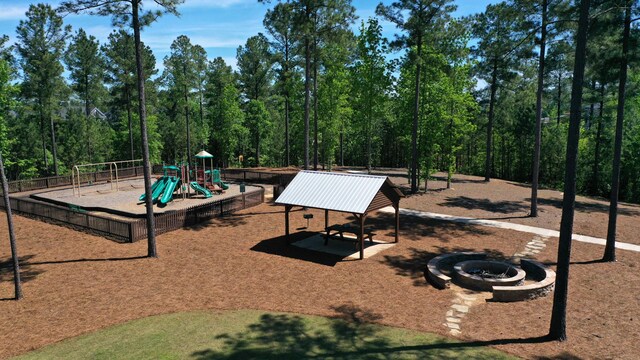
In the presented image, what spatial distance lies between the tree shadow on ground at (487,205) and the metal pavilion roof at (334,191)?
35.8ft

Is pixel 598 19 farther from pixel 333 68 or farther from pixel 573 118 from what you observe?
pixel 333 68

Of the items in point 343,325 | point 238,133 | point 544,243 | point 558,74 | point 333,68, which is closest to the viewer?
point 343,325

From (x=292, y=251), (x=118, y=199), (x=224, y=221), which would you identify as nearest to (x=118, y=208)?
(x=118, y=199)

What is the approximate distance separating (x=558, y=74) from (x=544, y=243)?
96.9ft

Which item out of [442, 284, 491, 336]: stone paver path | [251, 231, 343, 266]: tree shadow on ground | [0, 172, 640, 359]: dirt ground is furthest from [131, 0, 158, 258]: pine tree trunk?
[442, 284, 491, 336]: stone paver path

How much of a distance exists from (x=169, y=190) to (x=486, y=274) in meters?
18.1

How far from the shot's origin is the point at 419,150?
29.3m

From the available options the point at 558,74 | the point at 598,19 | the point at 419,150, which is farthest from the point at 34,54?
the point at 558,74

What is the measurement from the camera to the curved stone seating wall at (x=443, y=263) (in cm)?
1327

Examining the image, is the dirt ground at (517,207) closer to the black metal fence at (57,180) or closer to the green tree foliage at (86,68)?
the black metal fence at (57,180)

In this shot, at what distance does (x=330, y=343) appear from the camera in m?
9.79

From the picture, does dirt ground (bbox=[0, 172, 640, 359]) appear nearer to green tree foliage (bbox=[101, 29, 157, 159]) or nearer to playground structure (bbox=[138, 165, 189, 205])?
playground structure (bbox=[138, 165, 189, 205])

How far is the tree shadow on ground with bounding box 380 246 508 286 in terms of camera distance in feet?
46.8

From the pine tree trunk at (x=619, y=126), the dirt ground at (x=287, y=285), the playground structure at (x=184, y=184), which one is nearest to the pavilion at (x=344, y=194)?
the dirt ground at (x=287, y=285)
